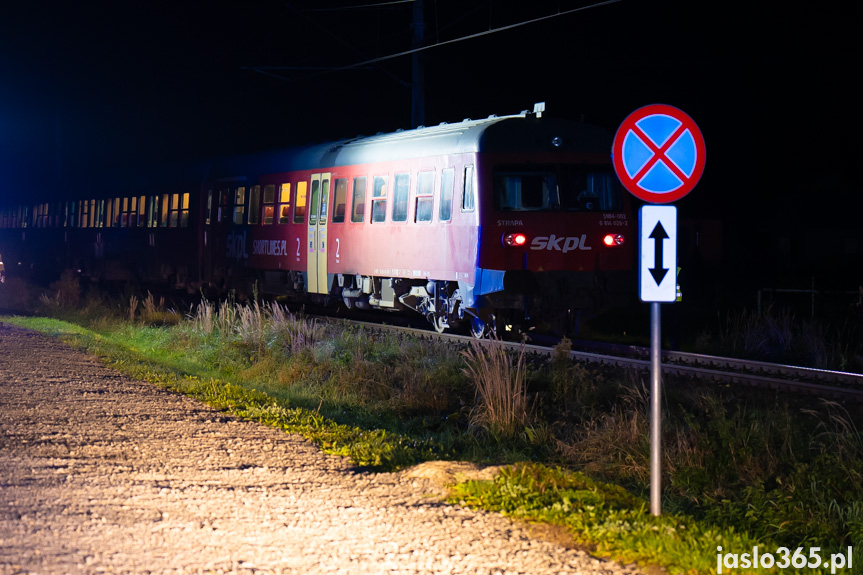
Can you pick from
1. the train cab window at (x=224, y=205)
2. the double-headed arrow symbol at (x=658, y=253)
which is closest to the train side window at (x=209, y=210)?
the train cab window at (x=224, y=205)

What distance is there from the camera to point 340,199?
19.2 metres

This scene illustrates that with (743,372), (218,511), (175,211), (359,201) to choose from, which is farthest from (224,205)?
(218,511)

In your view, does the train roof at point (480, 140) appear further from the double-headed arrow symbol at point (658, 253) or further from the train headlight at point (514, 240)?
the double-headed arrow symbol at point (658, 253)

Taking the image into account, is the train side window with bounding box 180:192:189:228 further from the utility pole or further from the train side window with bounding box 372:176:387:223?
the train side window with bounding box 372:176:387:223

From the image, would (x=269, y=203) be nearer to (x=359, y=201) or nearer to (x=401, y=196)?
(x=359, y=201)

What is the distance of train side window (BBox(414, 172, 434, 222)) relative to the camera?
16422 mm

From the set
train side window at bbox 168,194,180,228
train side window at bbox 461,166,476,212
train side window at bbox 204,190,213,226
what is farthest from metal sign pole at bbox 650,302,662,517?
train side window at bbox 168,194,180,228

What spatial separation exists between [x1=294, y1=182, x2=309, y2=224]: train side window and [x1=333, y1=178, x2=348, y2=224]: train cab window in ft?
3.71

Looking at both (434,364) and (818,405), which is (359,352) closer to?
(434,364)

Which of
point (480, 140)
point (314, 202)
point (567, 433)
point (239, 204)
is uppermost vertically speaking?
point (480, 140)

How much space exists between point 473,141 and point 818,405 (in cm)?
671

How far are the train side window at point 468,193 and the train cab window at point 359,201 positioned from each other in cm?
334

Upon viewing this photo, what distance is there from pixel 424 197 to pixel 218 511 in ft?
35.8

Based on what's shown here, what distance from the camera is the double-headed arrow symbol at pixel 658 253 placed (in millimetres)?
6039
